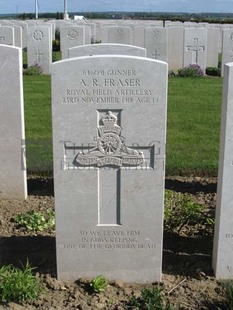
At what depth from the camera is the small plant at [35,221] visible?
5.27 meters

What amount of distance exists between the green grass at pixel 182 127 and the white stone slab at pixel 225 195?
2.76 m


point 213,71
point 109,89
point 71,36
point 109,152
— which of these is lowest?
point 213,71

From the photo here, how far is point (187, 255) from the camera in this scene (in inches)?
185

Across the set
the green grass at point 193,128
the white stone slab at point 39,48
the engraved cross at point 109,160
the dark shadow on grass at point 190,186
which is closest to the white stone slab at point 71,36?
the white stone slab at point 39,48

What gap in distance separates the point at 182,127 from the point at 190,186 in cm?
280

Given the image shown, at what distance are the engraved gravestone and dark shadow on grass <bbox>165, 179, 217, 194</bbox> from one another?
2.28 m

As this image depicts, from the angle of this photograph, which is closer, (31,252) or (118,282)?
(118,282)

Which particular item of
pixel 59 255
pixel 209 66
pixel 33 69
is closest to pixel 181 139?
pixel 59 255

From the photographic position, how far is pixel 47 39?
54.7ft

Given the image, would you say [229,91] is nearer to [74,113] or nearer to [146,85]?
[146,85]

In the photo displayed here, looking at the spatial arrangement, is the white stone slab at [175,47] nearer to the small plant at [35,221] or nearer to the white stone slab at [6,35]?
the white stone slab at [6,35]

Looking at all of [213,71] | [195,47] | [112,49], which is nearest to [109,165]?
[112,49]

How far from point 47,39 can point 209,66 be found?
17.8ft

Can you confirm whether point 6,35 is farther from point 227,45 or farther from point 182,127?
point 182,127
